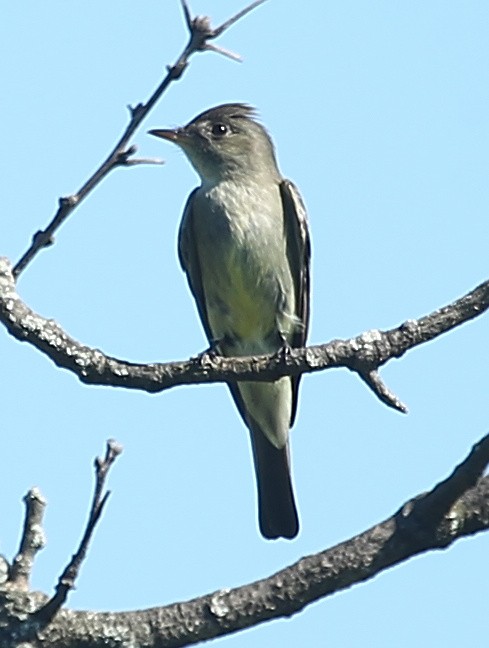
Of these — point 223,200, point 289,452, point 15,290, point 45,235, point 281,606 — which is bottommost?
point 281,606

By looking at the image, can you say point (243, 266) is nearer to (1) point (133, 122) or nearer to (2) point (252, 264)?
(2) point (252, 264)

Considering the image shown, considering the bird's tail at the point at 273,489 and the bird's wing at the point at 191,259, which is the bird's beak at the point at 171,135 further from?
the bird's tail at the point at 273,489

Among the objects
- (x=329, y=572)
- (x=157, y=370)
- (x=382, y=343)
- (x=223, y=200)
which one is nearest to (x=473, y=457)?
(x=329, y=572)

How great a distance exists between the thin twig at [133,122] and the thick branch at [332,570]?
50.2 inches

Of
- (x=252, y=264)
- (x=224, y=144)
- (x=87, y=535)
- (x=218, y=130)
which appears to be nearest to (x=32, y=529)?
(x=87, y=535)

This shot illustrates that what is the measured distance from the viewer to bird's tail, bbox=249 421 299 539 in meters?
7.76

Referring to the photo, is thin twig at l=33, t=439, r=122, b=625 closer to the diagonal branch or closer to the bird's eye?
the diagonal branch

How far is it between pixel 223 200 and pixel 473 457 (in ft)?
13.3

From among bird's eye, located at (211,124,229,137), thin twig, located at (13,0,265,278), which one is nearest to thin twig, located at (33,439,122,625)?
thin twig, located at (13,0,265,278)

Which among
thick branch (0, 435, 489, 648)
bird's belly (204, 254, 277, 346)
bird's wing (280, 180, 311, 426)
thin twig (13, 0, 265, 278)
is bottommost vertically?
thick branch (0, 435, 489, 648)

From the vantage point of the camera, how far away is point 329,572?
3836 millimetres

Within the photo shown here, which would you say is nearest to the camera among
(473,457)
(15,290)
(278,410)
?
(473,457)

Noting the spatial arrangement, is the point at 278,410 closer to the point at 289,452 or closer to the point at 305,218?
the point at 289,452

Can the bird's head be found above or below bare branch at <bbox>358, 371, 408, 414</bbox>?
above
